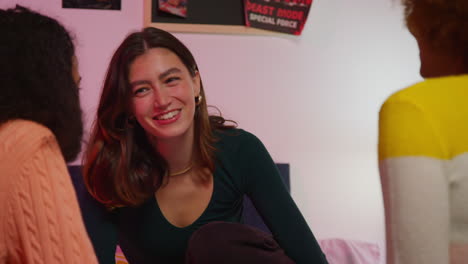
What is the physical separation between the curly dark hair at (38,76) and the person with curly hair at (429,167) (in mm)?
575

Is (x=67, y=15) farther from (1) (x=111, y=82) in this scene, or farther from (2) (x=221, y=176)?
(2) (x=221, y=176)

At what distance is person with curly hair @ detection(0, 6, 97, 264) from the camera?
2.62ft

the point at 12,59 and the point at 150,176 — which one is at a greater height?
the point at 12,59

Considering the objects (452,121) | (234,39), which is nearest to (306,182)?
(234,39)

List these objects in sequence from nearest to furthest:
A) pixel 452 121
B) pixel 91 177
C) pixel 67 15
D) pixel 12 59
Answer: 1. pixel 452 121
2. pixel 12 59
3. pixel 91 177
4. pixel 67 15

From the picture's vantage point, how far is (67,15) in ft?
8.03

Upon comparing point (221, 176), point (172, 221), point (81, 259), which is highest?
point (81, 259)

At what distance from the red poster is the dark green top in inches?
41.6

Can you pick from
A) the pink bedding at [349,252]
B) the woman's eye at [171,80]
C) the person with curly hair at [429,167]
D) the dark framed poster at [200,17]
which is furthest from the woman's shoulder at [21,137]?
the dark framed poster at [200,17]

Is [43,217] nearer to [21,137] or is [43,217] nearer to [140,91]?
[21,137]

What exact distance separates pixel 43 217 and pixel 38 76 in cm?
27

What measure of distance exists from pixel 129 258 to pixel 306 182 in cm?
117

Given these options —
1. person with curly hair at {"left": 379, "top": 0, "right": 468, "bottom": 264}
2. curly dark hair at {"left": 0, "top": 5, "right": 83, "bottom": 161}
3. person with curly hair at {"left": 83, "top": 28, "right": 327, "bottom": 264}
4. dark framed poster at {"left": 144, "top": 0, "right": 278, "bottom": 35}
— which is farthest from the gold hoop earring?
dark framed poster at {"left": 144, "top": 0, "right": 278, "bottom": 35}

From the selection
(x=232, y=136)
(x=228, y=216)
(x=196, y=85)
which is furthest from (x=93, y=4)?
(x=228, y=216)
